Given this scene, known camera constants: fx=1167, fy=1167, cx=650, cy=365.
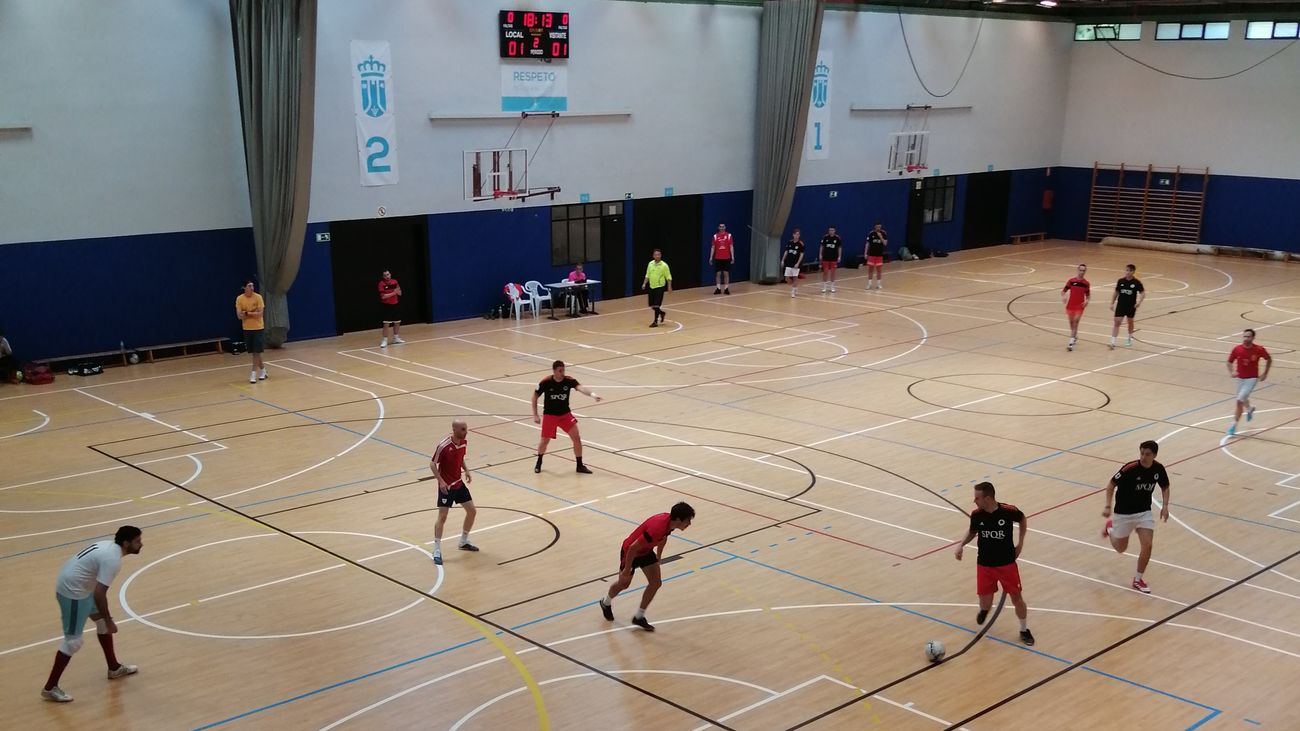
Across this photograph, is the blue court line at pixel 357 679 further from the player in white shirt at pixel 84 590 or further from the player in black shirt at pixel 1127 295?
the player in black shirt at pixel 1127 295

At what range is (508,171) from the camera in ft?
94.3

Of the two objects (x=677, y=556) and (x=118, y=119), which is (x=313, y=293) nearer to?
(x=118, y=119)

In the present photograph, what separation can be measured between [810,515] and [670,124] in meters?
18.9

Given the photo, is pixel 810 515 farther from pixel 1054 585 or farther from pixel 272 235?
pixel 272 235

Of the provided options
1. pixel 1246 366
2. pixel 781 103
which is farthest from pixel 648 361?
pixel 781 103

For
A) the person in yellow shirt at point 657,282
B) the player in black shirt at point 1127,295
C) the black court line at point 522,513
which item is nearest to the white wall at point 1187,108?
the player in black shirt at point 1127,295

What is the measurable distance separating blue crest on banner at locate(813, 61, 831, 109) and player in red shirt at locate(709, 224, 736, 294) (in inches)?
213

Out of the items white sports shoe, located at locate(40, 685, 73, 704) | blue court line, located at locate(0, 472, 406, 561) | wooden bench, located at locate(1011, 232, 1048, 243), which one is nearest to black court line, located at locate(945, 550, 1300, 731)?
white sports shoe, located at locate(40, 685, 73, 704)

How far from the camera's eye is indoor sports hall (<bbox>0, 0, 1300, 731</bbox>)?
10945 mm

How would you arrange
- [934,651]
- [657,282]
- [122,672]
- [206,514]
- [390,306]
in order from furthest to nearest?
1. [657,282]
2. [390,306]
3. [206,514]
4. [934,651]
5. [122,672]

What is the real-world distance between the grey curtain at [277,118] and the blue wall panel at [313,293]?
3.28ft

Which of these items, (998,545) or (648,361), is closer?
(998,545)

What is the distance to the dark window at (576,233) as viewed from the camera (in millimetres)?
30016

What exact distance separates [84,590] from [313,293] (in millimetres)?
16892
